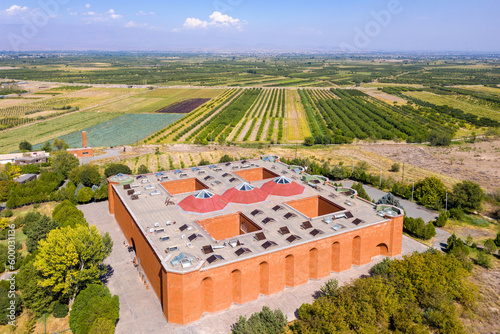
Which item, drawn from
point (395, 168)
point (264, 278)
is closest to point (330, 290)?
point (264, 278)

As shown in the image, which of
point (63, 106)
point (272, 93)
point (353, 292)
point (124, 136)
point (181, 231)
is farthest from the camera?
point (272, 93)

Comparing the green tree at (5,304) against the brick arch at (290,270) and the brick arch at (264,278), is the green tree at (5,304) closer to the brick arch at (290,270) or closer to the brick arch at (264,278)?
the brick arch at (264,278)

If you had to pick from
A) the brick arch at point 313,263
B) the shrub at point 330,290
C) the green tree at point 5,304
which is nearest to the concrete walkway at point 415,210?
the brick arch at point 313,263

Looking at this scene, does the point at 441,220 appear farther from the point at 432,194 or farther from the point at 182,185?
the point at 182,185

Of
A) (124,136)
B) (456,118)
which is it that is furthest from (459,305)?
(456,118)

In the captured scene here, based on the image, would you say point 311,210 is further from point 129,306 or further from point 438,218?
point 129,306

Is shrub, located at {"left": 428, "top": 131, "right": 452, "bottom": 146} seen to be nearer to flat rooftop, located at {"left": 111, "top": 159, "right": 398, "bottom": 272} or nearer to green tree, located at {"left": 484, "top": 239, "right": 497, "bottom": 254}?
flat rooftop, located at {"left": 111, "top": 159, "right": 398, "bottom": 272}

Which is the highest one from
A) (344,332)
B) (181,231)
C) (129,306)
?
(181,231)
